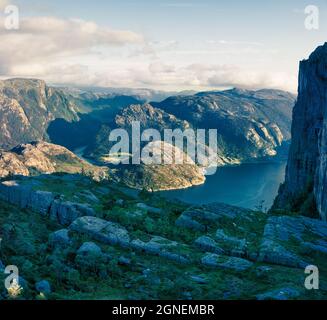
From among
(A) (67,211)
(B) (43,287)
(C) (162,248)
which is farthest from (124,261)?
(A) (67,211)

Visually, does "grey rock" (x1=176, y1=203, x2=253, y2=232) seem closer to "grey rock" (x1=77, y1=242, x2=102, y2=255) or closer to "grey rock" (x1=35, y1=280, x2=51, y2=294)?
"grey rock" (x1=77, y1=242, x2=102, y2=255)

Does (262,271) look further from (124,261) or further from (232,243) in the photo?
(124,261)

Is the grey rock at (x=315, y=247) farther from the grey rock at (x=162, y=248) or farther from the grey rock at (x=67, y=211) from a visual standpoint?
the grey rock at (x=67, y=211)

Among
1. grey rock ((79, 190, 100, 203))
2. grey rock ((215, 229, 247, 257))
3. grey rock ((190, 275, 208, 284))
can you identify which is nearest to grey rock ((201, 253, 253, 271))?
grey rock ((215, 229, 247, 257))

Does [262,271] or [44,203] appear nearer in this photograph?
[262,271]

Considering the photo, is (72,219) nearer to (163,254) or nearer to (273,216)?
(163,254)

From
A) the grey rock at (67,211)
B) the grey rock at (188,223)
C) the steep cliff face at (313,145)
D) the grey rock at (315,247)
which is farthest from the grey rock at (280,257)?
the steep cliff face at (313,145)
